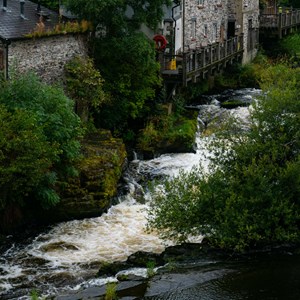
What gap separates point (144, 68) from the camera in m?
26.1

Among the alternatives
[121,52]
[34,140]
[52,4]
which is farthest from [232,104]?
[34,140]

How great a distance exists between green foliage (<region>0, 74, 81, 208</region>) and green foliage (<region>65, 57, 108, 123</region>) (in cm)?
260

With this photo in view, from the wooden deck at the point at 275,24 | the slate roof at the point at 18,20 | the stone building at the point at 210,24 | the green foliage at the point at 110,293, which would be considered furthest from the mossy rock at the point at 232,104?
the green foliage at the point at 110,293

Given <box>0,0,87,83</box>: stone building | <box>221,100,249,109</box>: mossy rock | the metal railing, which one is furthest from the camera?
the metal railing

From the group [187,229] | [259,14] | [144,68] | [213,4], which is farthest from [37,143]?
[259,14]

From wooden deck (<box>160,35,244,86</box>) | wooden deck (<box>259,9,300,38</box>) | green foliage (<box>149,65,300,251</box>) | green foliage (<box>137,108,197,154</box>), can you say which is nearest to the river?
green foliage (<box>149,65,300,251</box>)

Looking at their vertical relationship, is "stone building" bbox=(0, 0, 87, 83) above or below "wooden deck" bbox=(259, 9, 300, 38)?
below

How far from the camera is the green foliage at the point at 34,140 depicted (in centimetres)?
1800

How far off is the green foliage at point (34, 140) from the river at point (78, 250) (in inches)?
48.9

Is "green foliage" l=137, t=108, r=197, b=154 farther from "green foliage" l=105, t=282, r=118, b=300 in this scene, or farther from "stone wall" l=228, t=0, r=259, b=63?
"stone wall" l=228, t=0, r=259, b=63

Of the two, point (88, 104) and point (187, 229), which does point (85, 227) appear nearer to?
point (187, 229)

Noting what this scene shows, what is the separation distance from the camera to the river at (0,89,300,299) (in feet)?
53.6

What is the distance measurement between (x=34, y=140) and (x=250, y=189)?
5782 mm

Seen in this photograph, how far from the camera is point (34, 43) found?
23.0 metres
